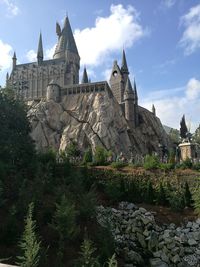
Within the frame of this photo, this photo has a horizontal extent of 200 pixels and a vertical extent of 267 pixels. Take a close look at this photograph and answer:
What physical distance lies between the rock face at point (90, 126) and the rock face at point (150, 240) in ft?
124

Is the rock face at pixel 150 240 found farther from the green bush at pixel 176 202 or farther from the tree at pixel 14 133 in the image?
the tree at pixel 14 133

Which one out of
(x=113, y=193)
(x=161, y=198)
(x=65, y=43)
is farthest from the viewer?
(x=65, y=43)

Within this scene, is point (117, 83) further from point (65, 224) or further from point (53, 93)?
point (65, 224)

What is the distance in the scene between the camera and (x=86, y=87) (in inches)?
2926

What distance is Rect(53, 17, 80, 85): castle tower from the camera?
84188mm

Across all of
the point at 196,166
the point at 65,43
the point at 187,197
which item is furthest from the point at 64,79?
the point at 187,197

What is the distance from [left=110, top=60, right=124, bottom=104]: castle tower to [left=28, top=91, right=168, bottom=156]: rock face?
532cm

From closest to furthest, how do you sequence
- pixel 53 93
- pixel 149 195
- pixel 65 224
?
1. pixel 65 224
2. pixel 149 195
3. pixel 53 93

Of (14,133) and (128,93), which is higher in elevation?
(128,93)

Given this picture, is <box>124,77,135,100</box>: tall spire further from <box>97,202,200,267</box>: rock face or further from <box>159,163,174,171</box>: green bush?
<box>97,202,200,267</box>: rock face

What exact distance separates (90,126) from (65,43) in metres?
34.2

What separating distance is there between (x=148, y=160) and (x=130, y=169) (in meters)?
2.31

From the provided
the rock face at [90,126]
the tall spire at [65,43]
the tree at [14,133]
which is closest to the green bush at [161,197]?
the tree at [14,133]

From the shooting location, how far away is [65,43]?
3575 inches
